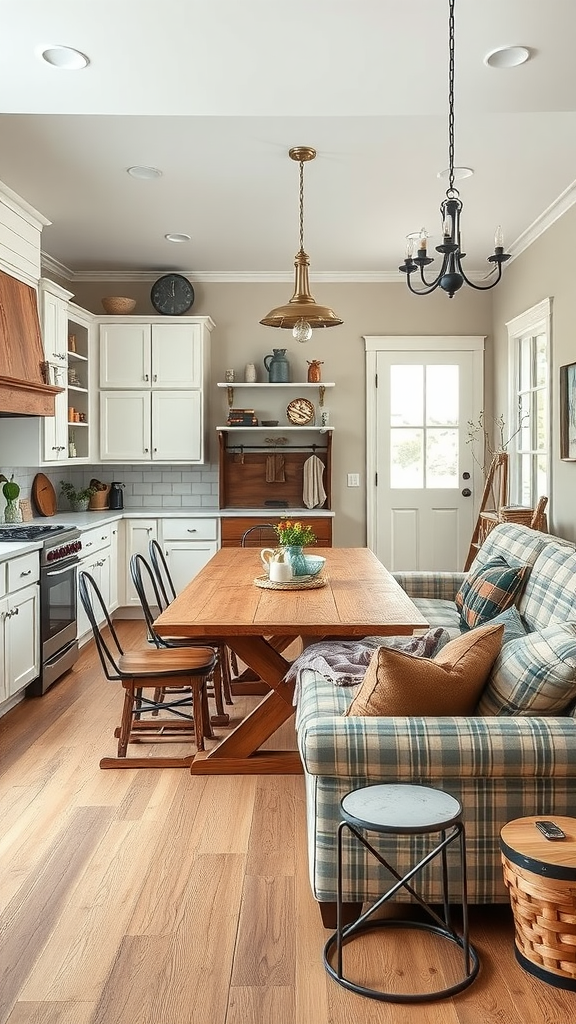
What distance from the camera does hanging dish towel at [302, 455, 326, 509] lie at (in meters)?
6.81

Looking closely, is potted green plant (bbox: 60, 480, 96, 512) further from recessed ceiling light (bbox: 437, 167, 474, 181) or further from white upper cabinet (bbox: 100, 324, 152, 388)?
recessed ceiling light (bbox: 437, 167, 474, 181)

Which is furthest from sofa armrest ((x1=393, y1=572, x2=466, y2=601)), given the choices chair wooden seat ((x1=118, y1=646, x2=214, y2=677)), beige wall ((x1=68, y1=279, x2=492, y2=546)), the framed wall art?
beige wall ((x1=68, y1=279, x2=492, y2=546))

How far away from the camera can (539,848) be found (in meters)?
1.96

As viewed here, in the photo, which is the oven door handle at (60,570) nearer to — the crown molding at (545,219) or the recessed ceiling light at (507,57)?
the recessed ceiling light at (507,57)

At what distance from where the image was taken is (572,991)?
6.52ft

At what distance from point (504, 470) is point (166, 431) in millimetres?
2614

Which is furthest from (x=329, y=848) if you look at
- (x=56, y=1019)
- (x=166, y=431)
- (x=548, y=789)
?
(x=166, y=431)

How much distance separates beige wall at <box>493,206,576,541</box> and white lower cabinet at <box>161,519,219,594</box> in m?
2.57

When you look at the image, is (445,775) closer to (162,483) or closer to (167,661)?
(167,661)

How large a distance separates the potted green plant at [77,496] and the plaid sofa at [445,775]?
4723 millimetres

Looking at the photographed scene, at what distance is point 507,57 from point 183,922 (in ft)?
9.22

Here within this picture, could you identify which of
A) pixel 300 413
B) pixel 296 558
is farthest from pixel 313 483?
pixel 296 558

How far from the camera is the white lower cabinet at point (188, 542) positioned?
654 centimetres

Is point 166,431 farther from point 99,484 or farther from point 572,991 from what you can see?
point 572,991
